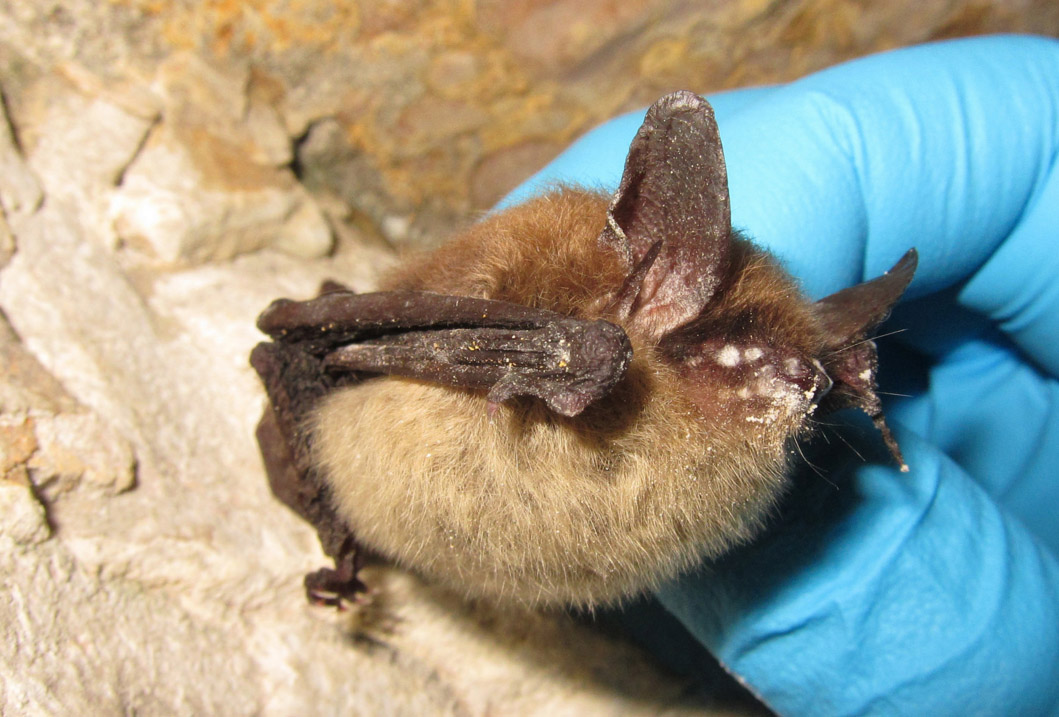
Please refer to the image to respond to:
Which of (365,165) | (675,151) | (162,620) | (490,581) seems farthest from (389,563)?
(365,165)

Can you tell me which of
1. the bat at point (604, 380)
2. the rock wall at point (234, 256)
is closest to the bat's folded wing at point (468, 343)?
the bat at point (604, 380)

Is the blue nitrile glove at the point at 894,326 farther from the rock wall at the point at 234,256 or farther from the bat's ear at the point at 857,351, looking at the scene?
the bat's ear at the point at 857,351

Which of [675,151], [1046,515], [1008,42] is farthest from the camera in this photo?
[1046,515]

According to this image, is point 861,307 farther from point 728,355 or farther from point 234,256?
point 234,256

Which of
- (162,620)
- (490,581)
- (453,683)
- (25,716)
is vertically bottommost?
(453,683)

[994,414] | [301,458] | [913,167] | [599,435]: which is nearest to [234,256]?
[301,458]

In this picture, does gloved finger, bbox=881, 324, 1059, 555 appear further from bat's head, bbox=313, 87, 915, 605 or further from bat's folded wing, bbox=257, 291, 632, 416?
bat's folded wing, bbox=257, 291, 632, 416

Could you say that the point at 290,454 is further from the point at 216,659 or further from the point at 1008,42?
the point at 1008,42
